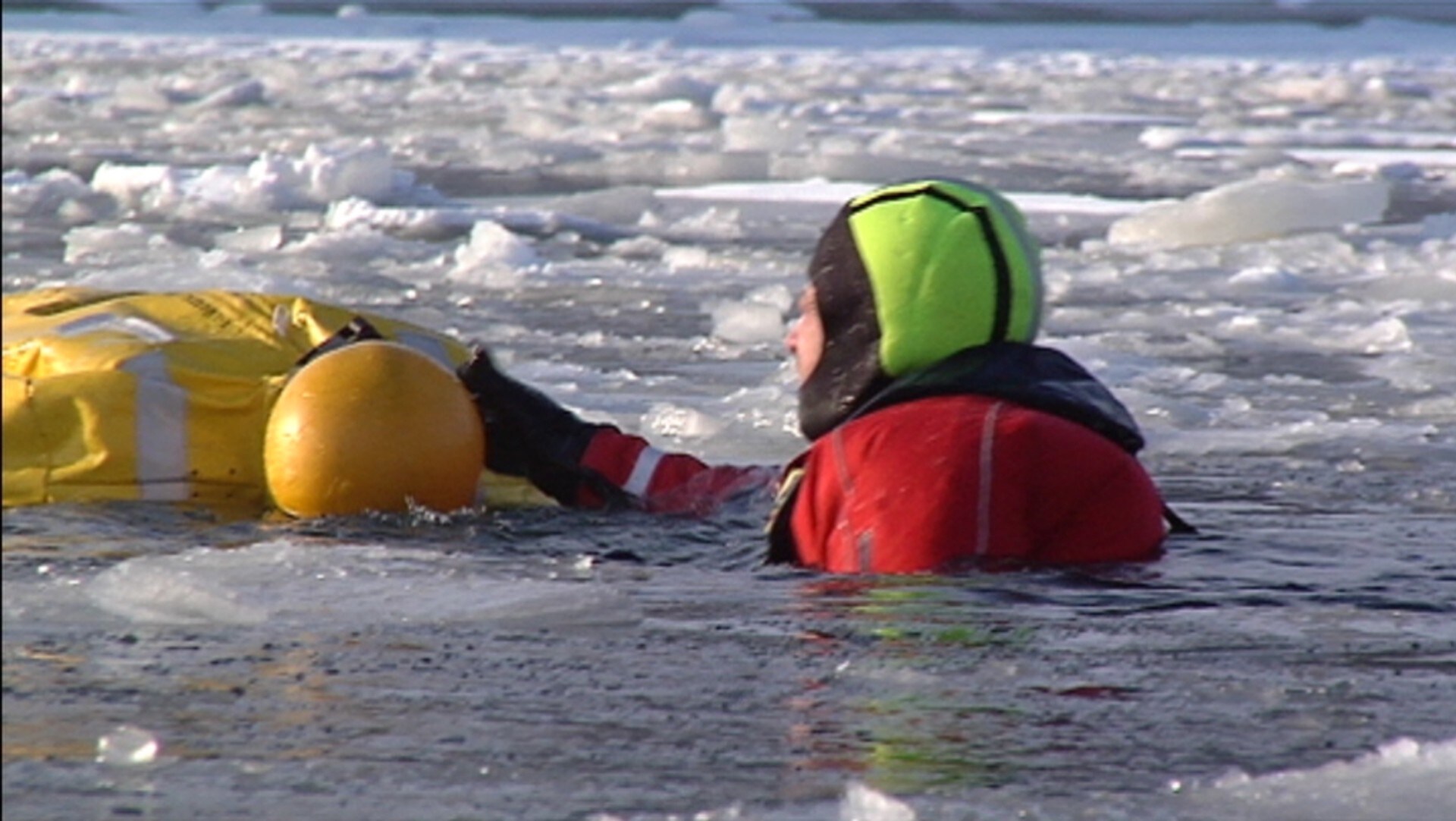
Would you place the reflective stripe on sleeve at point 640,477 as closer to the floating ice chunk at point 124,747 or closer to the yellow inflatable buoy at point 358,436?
the yellow inflatable buoy at point 358,436

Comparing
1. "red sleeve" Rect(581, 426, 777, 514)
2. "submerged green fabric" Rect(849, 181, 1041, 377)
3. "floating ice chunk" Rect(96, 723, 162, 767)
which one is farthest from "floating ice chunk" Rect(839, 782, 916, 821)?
"red sleeve" Rect(581, 426, 777, 514)

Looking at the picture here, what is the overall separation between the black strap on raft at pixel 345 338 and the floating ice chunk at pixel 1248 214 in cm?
512

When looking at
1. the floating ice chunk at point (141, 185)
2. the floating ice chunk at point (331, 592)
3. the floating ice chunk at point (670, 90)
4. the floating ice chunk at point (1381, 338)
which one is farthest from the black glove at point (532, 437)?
the floating ice chunk at point (670, 90)

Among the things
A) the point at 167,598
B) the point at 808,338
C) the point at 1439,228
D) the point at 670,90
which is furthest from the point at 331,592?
the point at 670,90

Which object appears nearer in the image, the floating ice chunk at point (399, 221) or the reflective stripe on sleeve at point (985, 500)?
the reflective stripe on sleeve at point (985, 500)

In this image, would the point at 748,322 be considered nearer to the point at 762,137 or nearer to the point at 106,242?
the point at 106,242

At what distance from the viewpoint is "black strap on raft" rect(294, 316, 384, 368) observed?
12.9 ft

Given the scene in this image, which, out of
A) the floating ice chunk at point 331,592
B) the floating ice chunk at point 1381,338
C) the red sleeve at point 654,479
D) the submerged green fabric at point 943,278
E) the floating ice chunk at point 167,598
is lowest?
the floating ice chunk at point 1381,338

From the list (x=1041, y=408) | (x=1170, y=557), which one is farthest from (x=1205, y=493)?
(x=1041, y=408)

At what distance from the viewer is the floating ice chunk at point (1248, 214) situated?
864 cm

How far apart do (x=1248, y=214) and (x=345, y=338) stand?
5607 mm

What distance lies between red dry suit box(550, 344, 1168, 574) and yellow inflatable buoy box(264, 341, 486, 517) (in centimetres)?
66

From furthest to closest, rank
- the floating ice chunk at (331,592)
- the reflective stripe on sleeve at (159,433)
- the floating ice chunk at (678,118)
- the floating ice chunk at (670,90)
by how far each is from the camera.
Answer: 1. the floating ice chunk at (670,90)
2. the floating ice chunk at (678,118)
3. the reflective stripe on sleeve at (159,433)
4. the floating ice chunk at (331,592)

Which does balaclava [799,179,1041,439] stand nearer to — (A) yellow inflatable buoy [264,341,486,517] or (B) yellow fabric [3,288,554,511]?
(A) yellow inflatable buoy [264,341,486,517]
